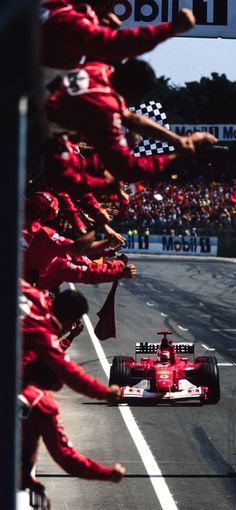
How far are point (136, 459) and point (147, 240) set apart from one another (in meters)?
46.3

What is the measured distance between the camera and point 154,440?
15523 millimetres

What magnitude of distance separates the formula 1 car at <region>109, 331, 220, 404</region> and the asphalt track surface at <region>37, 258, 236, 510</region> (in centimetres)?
31

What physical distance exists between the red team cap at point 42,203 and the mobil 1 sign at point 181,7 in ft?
16.2

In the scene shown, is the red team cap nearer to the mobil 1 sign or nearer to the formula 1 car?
the mobil 1 sign

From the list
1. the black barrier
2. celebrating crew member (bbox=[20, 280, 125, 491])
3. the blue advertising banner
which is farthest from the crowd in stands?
the black barrier

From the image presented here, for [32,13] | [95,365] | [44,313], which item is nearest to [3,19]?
[32,13]

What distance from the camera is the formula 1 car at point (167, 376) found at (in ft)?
58.4

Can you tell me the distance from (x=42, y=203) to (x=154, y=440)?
7572 millimetres

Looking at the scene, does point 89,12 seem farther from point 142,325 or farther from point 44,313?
point 142,325

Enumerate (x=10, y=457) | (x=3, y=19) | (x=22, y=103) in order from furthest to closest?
(x=10, y=457) < (x=22, y=103) < (x=3, y=19)

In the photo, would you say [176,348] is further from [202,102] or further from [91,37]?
[202,102]

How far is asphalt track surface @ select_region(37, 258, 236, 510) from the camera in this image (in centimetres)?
1181

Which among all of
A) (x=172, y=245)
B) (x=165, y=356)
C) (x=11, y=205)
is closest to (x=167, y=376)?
(x=165, y=356)

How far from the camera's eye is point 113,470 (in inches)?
237
